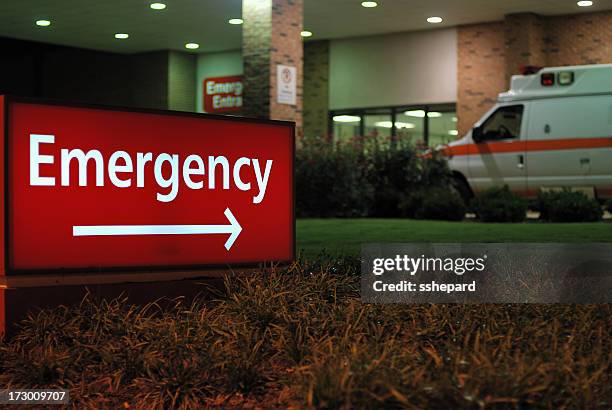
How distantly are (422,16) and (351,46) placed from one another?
3.99m

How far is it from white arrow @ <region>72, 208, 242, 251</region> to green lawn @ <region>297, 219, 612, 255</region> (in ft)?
8.41

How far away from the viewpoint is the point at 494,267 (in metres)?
5.29

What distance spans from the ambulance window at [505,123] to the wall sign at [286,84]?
4.01m

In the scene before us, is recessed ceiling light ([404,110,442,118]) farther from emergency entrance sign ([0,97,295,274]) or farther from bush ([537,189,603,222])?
emergency entrance sign ([0,97,295,274])

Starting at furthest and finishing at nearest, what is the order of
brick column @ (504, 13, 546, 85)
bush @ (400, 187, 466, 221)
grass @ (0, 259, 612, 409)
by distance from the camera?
brick column @ (504, 13, 546, 85) < bush @ (400, 187, 466, 221) < grass @ (0, 259, 612, 409)

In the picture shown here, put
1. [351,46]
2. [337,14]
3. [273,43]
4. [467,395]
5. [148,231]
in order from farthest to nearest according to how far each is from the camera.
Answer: [351,46]
[337,14]
[273,43]
[148,231]
[467,395]

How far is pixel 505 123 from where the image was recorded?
754 inches

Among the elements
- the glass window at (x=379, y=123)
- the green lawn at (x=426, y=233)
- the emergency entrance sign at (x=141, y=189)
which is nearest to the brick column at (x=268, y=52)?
the green lawn at (x=426, y=233)

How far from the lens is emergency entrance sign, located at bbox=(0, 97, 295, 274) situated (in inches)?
231

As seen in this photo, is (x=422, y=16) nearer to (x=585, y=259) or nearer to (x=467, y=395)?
(x=585, y=259)

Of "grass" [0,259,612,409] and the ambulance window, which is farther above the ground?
the ambulance window

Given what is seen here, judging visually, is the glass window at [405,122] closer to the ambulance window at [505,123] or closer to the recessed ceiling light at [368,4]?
the recessed ceiling light at [368,4]

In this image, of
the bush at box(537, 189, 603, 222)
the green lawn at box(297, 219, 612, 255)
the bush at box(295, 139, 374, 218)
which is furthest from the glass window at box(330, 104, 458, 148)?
the green lawn at box(297, 219, 612, 255)

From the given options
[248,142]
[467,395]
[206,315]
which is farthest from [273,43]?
[467,395]
